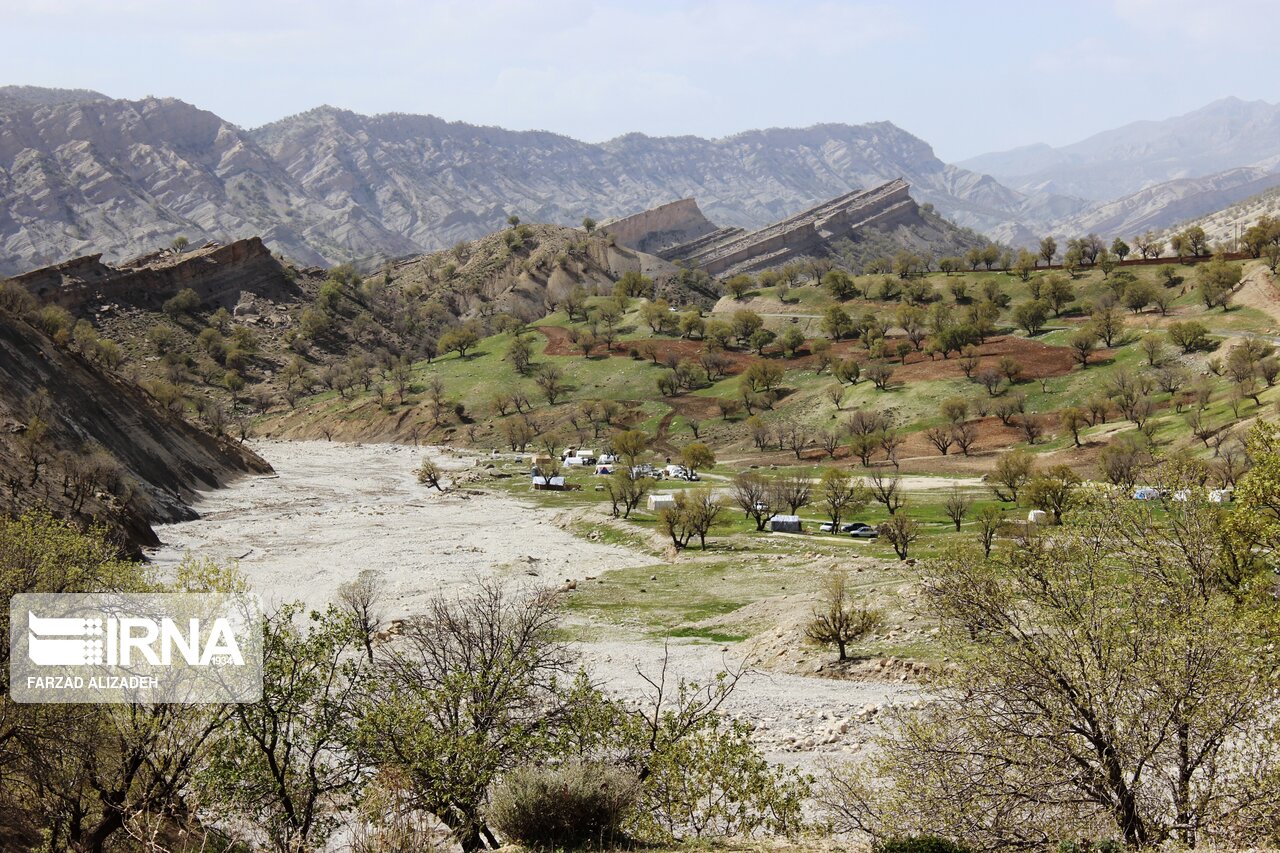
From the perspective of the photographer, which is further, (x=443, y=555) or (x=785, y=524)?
(x=785, y=524)

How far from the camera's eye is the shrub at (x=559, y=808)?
56.6 feet

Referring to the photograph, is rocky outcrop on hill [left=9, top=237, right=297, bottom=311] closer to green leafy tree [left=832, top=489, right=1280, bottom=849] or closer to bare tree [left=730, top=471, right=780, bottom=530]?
bare tree [left=730, top=471, right=780, bottom=530]

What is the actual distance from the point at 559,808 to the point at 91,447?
68.0m

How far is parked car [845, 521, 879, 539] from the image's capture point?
64.2 metres

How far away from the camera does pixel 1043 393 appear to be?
10394 cm

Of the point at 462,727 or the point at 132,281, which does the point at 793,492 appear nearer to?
the point at 462,727

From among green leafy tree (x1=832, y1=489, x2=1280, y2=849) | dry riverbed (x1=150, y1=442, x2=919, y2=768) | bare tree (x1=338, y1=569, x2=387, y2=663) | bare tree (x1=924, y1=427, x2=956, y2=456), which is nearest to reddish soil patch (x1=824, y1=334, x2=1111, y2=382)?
bare tree (x1=924, y1=427, x2=956, y2=456)

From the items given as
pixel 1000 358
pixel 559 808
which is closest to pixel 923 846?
pixel 559 808

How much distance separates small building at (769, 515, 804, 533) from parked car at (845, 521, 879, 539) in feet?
12.9

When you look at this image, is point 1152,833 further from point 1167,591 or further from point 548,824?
point 548,824

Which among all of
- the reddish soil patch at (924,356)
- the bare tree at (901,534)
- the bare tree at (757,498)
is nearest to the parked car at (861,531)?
the bare tree at (757,498)

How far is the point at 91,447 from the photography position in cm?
7019

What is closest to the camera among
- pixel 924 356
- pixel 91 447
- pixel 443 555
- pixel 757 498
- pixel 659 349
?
pixel 443 555

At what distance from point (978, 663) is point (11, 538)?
23215mm
